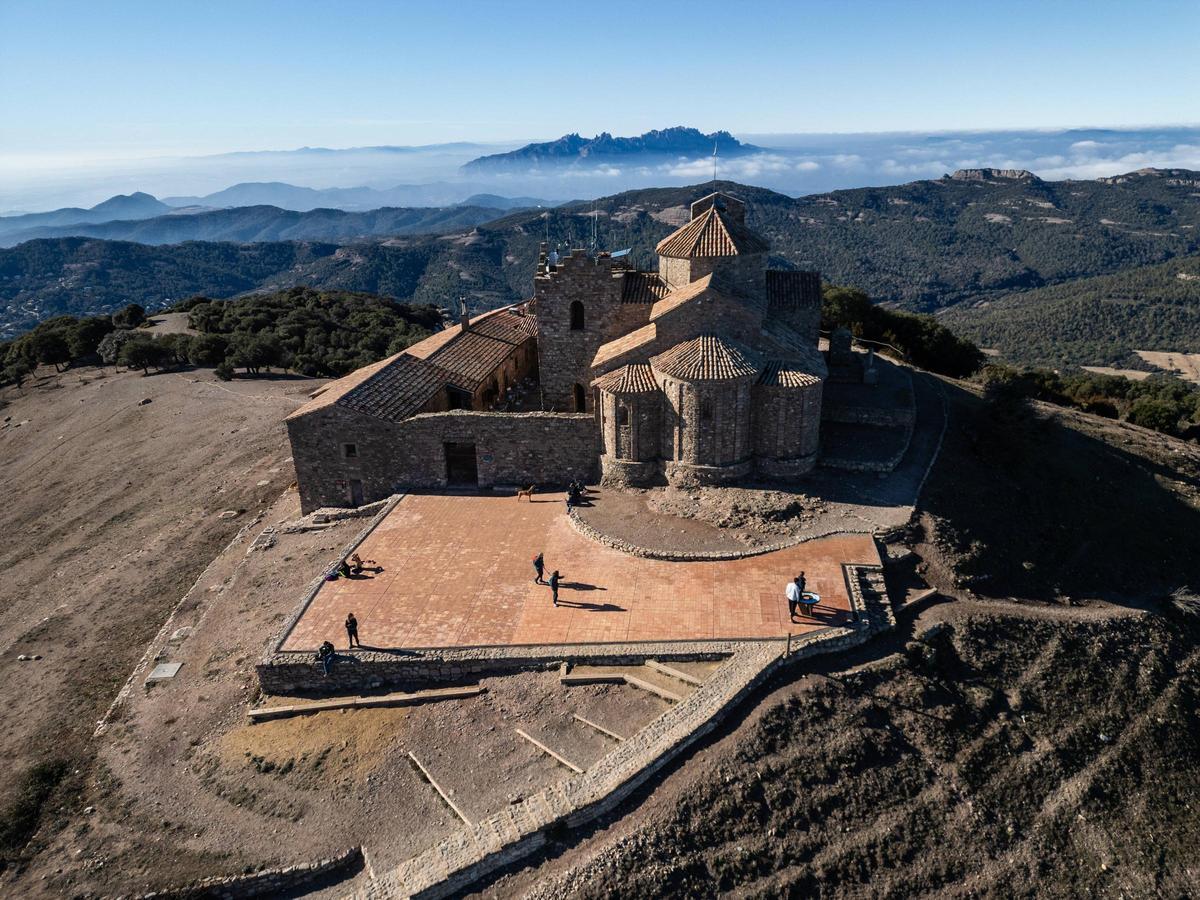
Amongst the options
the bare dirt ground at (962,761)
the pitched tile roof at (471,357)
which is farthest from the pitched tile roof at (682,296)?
the bare dirt ground at (962,761)

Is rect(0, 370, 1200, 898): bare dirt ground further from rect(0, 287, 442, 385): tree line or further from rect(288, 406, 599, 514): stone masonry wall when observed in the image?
rect(0, 287, 442, 385): tree line

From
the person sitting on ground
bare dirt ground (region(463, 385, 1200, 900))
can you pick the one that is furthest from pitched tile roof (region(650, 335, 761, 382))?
the person sitting on ground

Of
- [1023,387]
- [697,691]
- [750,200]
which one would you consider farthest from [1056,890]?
[750,200]

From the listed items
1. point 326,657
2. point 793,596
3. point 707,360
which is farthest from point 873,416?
point 326,657

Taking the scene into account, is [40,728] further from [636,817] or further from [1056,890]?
[1056,890]

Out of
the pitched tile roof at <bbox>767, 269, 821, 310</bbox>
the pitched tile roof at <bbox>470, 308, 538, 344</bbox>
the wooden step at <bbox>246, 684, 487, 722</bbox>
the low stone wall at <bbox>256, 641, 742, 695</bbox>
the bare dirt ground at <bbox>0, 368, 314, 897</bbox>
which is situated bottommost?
the bare dirt ground at <bbox>0, 368, 314, 897</bbox>

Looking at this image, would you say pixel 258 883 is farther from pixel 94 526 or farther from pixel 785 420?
pixel 94 526
